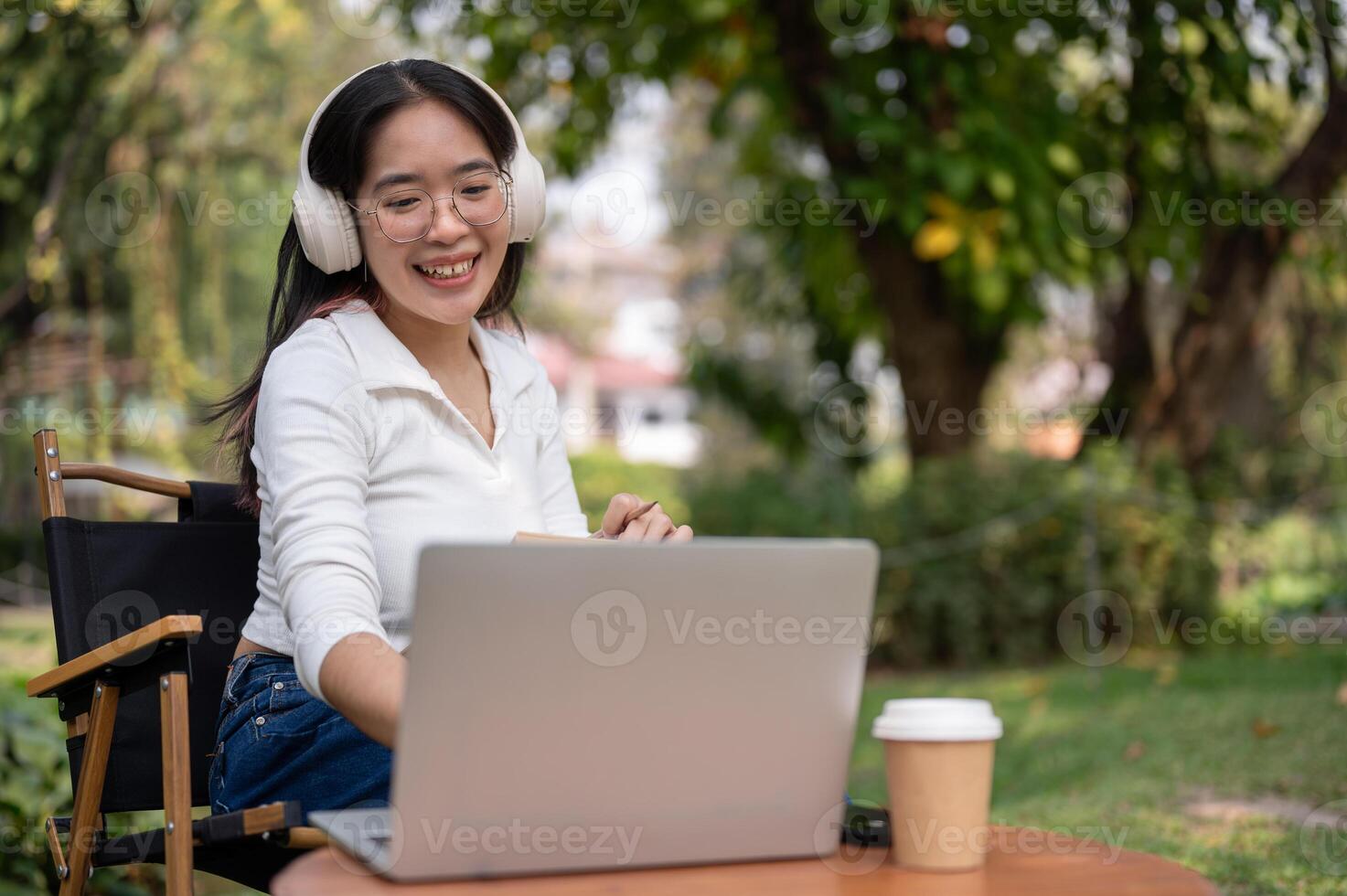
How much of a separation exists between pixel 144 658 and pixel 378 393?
462 millimetres

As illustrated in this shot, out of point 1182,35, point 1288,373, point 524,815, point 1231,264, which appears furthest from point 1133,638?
point 524,815

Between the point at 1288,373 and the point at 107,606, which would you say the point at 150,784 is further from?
the point at 1288,373

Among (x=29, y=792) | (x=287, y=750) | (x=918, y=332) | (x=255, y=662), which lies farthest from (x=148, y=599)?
(x=918, y=332)

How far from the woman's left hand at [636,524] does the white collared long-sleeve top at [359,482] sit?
175mm

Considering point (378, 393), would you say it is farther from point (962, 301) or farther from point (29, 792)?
point (962, 301)

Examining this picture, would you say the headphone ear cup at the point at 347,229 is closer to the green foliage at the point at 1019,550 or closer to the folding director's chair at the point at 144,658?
the folding director's chair at the point at 144,658

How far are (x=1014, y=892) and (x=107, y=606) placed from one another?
1.63 m

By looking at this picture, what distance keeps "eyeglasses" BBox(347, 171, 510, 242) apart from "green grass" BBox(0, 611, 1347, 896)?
2.14 metres

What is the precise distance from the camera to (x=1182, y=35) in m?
6.84

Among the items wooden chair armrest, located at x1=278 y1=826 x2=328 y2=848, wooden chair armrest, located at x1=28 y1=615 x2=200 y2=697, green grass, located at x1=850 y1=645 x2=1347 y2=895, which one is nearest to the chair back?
wooden chair armrest, located at x1=28 y1=615 x2=200 y2=697

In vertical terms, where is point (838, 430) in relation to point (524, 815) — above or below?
below

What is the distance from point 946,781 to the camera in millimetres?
1399

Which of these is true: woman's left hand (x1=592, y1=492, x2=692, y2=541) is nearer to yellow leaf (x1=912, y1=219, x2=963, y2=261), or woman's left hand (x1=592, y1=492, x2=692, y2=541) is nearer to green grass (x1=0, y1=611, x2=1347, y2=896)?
green grass (x1=0, y1=611, x2=1347, y2=896)

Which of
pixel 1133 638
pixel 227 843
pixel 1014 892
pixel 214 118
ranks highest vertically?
pixel 214 118
